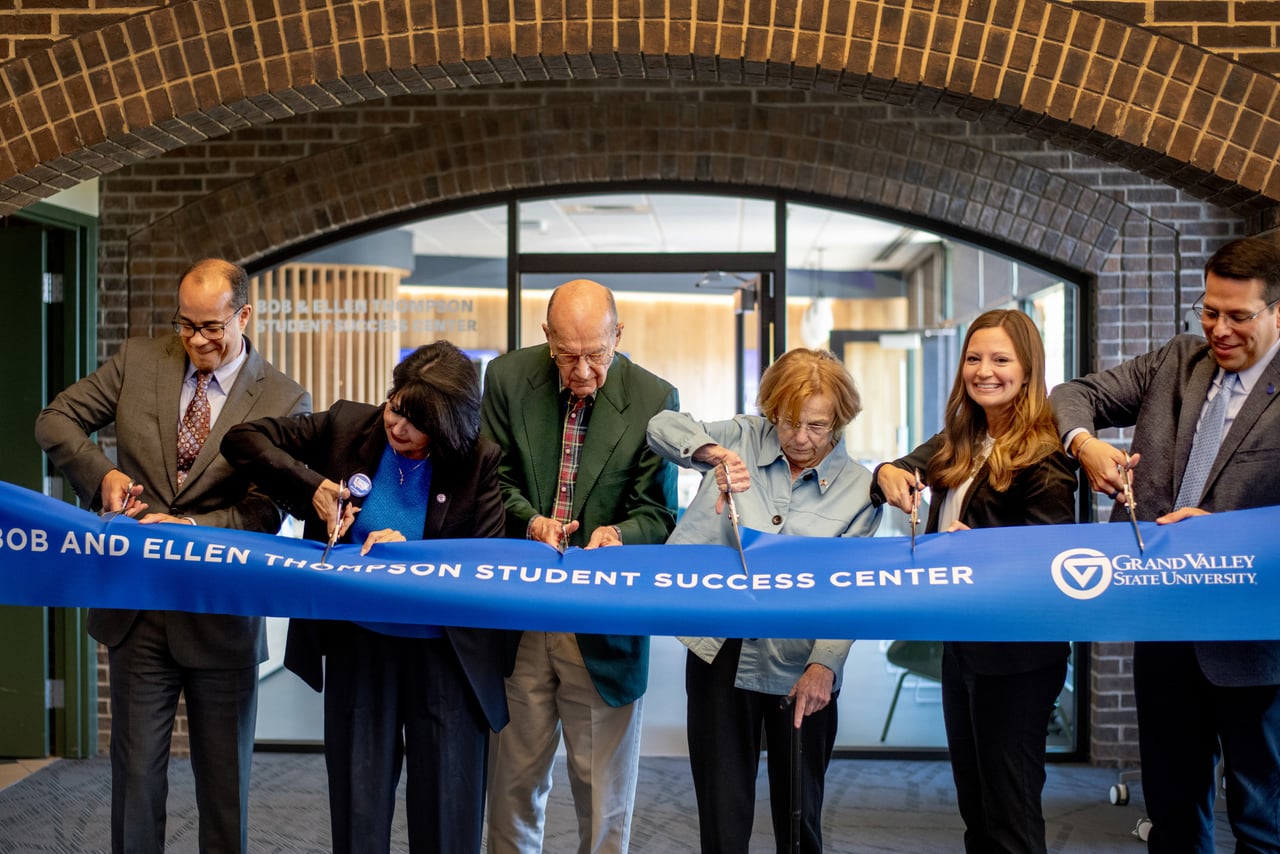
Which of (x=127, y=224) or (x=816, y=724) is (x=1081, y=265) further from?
(x=127, y=224)

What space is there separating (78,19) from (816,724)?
3.44m

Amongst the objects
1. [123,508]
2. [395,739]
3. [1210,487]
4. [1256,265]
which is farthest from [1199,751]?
[123,508]

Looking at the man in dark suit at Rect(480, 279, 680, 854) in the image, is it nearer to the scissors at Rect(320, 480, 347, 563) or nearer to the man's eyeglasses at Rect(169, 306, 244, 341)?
the scissors at Rect(320, 480, 347, 563)

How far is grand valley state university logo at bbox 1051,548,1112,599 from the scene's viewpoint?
9.66ft

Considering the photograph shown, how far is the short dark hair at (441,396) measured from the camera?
2.96m

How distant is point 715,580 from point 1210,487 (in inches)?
50.8

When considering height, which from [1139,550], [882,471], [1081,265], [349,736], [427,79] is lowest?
[349,736]

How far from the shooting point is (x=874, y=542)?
3092 millimetres

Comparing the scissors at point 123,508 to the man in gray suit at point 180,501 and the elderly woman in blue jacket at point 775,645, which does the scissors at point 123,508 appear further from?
the elderly woman in blue jacket at point 775,645

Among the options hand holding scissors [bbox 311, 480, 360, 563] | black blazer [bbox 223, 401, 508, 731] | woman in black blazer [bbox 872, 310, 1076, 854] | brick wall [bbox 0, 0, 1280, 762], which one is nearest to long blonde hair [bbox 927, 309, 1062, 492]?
woman in black blazer [bbox 872, 310, 1076, 854]

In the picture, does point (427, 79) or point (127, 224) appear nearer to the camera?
point (427, 79)

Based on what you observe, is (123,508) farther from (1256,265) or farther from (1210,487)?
(1256,265)

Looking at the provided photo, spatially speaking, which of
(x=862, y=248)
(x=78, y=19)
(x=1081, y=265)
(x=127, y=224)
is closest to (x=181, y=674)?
(x=78, y=19)

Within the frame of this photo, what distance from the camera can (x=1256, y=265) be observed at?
112 inches
